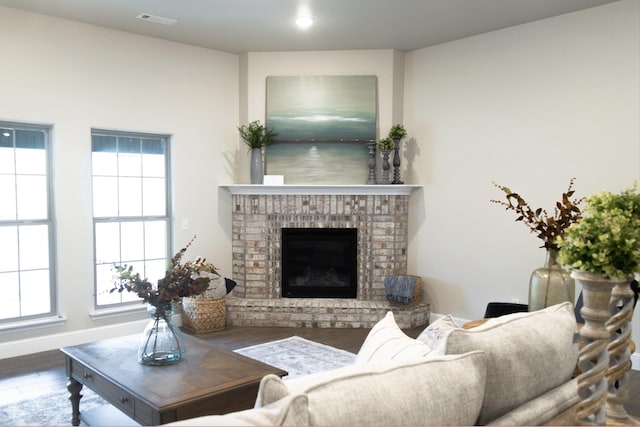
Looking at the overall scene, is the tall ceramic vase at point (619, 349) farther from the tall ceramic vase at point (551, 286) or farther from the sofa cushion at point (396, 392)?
the tall ceramic vase at point (551, 286)

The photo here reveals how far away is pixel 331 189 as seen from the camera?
5.82 metres

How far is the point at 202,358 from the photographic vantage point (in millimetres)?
2998

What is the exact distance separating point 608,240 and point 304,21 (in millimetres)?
4043

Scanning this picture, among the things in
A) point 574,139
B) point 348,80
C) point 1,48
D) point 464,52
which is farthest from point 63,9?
point 574,139

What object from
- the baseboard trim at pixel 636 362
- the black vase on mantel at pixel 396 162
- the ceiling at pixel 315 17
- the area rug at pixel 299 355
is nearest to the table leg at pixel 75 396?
the area rug at pixel 299 355

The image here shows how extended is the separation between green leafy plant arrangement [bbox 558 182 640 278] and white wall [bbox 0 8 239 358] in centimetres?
458

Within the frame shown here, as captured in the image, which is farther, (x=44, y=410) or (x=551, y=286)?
(x=44, y=410)

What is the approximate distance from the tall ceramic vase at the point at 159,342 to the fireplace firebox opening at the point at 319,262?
3072 mm

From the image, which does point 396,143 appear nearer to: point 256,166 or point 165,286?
point 256,166

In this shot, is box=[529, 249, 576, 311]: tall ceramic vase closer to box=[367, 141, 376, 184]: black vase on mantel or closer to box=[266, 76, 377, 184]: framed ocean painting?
box=[367, 141, 376, 184]: black vase on mantel

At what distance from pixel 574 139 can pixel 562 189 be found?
1.47 ft

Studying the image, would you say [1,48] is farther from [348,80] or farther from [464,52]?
[464,52]

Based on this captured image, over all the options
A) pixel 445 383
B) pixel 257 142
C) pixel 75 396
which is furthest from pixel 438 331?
pixel 257 142

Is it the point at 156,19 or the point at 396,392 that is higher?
the point at 156,19
